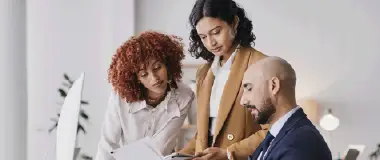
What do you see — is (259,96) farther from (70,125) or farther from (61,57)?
(61,57)

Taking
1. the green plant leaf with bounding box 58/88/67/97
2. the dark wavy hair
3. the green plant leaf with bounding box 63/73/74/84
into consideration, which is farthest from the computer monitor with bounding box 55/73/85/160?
the green plant leaf with bounding box 63/73/74/84

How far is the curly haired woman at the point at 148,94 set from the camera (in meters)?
1.91

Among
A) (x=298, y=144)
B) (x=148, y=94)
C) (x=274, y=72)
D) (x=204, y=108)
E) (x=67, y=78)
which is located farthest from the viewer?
(x=67, y=78)

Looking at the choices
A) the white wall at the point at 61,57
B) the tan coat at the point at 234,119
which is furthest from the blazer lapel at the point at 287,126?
the white wall at the point at 61,57

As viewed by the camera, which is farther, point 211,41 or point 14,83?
point 14,83

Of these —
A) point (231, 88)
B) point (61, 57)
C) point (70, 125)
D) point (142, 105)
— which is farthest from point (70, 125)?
point (61, 57)

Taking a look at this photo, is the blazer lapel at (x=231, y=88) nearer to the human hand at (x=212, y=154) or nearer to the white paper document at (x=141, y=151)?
the human hand at (x=212, y=154)

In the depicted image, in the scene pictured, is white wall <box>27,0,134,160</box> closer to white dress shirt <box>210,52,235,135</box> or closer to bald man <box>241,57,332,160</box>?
white dress shirt <box>210,52,235,135</box>

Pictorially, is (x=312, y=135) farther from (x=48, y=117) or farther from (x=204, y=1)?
(x=48, y=117)

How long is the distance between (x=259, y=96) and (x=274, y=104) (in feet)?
0.13

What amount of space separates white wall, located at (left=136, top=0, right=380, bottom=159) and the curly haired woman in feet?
10.5

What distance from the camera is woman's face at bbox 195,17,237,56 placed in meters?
1.71

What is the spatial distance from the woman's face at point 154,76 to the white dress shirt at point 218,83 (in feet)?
0.61

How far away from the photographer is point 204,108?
1.77 meters
